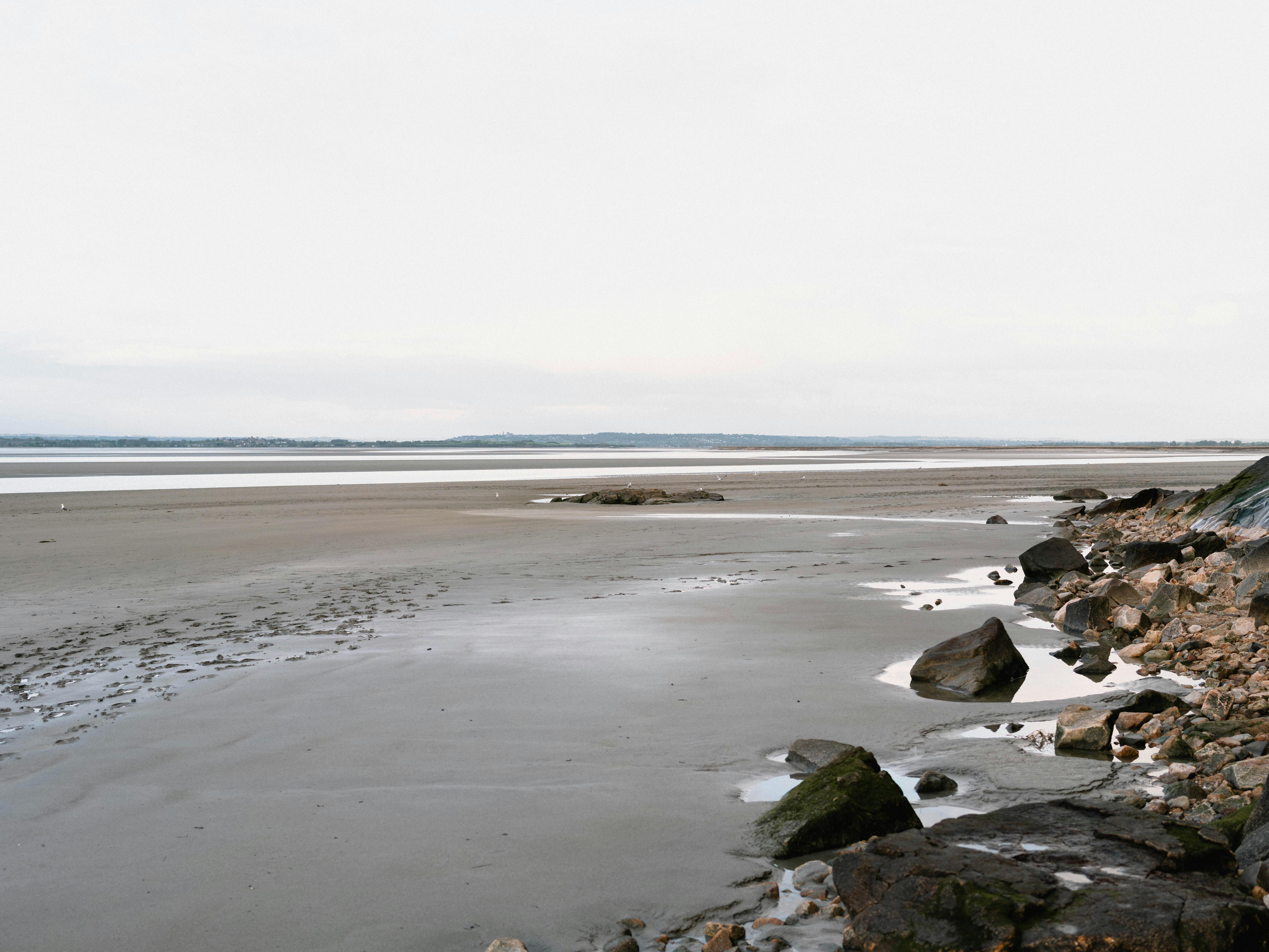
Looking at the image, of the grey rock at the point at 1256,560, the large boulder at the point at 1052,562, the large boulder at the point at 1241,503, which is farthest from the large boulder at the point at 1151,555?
the large boulder at the point at 1241,503

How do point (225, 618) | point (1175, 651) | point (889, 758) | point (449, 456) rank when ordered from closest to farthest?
point (889, 758) < point (1175, 651) < point (225, 618) < point (449, 456)

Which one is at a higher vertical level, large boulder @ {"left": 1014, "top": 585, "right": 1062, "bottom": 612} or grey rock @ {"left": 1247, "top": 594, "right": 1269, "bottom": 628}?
grey rock @ {"left": 1247, "top": 594, "right": 1269, "bottom": 628}

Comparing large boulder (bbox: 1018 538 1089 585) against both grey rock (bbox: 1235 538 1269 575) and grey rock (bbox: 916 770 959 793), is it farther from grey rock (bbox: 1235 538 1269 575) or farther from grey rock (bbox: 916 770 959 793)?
grey rock (bbox: 916 770 959 793)

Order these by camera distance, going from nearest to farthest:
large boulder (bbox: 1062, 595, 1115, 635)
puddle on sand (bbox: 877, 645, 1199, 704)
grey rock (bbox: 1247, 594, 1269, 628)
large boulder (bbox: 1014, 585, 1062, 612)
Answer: puddle on sand (bbox: 877, 645, 1199, 704) < grey rock (bbox: 1247, 594, 1269, 628) < large boulder (bbox: 1062, 595, 1115, 635) < large boulder (bbox: 1014, 585, 1062, 612)

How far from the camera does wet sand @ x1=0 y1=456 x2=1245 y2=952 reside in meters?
4.05

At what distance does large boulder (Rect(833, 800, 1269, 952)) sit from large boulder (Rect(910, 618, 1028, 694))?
3.54m

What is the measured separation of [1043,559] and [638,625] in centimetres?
659

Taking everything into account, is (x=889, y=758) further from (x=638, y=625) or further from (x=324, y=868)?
(x=638, y=625)

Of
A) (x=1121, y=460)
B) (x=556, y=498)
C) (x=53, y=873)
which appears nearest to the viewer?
(x=53, y=873)

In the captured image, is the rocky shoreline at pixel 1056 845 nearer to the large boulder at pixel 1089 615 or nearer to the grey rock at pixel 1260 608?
the grey rock at pixel 1260 608

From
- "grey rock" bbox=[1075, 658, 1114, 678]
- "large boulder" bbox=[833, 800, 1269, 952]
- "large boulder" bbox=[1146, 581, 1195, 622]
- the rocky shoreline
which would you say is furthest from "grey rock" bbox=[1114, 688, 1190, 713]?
"large boulder" bbox=[1146, 581, 1195, 622]

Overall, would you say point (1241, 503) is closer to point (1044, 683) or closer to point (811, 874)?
point (1044, 683)

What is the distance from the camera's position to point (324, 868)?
170 inches

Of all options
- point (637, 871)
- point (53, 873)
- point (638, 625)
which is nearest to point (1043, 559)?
point (638, 625)
